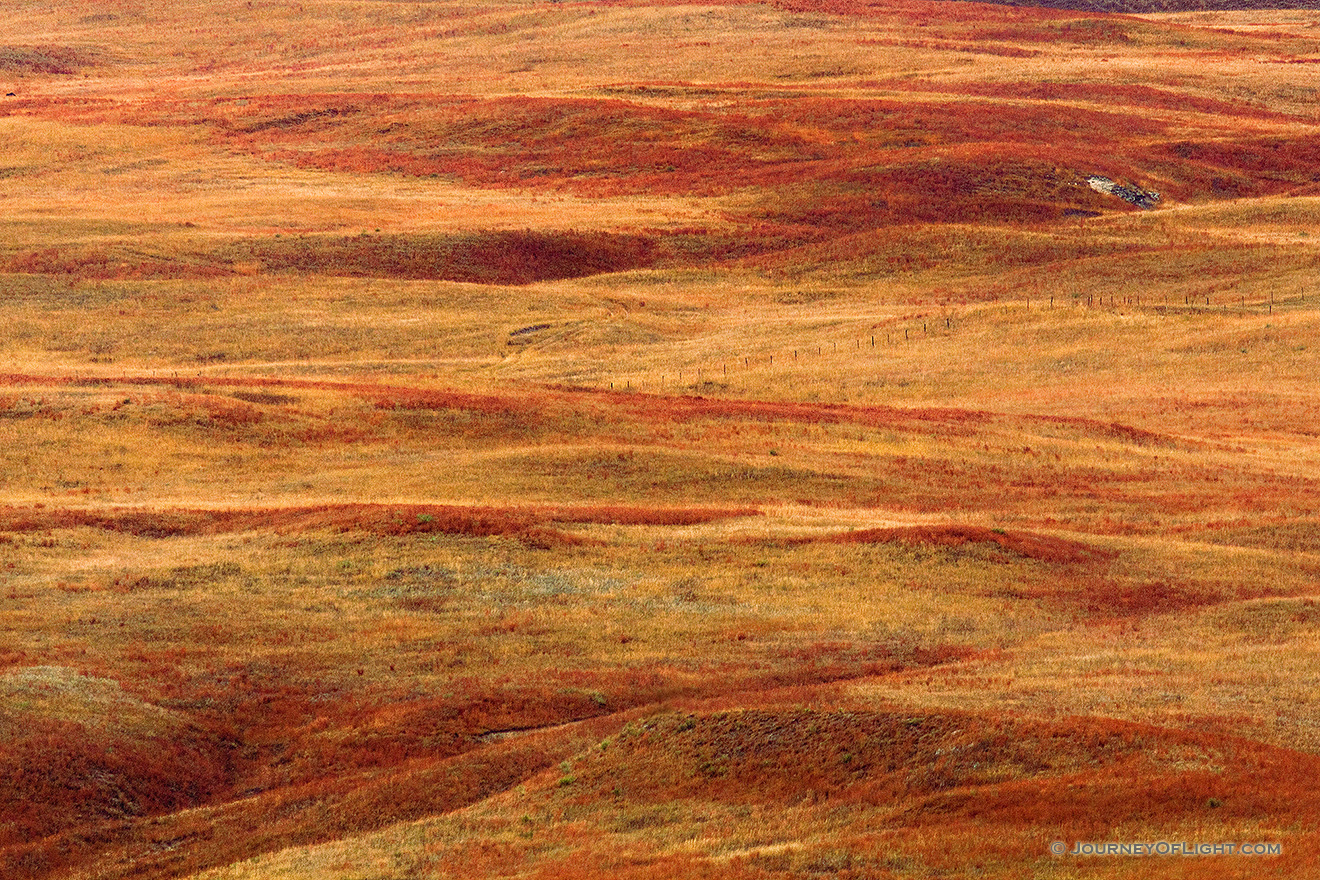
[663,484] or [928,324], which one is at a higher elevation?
[663,484]

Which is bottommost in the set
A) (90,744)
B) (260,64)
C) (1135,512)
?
(1135,512)

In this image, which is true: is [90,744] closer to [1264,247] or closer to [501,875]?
[501,875]

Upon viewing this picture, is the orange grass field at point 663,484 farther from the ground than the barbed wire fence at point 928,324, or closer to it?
farther from the ground

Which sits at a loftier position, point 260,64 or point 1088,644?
point 260,64

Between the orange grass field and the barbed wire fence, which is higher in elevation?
the orange grass field

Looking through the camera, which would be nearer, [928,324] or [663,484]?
[663,484]

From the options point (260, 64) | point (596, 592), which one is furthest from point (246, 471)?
point (260, 64)

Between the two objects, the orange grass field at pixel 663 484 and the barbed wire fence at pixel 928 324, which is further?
the barbed wire fence at pixel 928 324

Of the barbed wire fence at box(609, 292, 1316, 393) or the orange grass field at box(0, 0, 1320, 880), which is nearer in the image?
the orange grass field at box(0, 0, 1320, 880)
